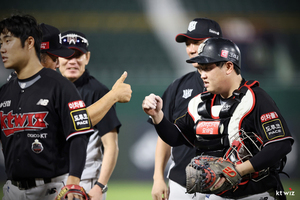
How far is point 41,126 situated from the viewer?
2562 millimetres

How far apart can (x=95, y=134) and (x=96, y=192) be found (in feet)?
1.98

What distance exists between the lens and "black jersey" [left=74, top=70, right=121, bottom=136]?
13.0ft

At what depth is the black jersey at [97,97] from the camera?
395 centimetres

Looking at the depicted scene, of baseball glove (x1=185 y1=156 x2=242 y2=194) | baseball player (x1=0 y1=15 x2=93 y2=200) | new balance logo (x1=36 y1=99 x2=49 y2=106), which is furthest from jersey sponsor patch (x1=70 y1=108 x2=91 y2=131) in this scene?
baseball glove (x1=185 y1=156 x2=242 y2=194)

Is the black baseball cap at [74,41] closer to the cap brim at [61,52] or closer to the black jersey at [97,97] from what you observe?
the black jersey at [97,97]

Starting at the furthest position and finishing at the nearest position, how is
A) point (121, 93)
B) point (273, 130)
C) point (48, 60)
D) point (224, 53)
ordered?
point (48, 60), point (121, 93), point (224, 53), point (273, 130)

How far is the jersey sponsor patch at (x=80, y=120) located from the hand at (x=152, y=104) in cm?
41

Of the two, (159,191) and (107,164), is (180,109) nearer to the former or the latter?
(159,191)

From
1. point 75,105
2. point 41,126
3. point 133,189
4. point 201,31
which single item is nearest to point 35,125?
point 41,126

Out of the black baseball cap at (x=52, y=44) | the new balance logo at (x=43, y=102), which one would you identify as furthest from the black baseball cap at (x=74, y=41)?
the new balance logo at (x=43, y=102)

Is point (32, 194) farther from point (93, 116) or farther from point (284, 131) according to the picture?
point (284, 131)

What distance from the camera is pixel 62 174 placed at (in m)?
2.66

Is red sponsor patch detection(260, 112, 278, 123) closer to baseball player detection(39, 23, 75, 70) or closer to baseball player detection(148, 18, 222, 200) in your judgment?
baseball player detection(148, 18, 222, 200)

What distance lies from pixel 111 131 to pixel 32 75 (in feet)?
4.65
